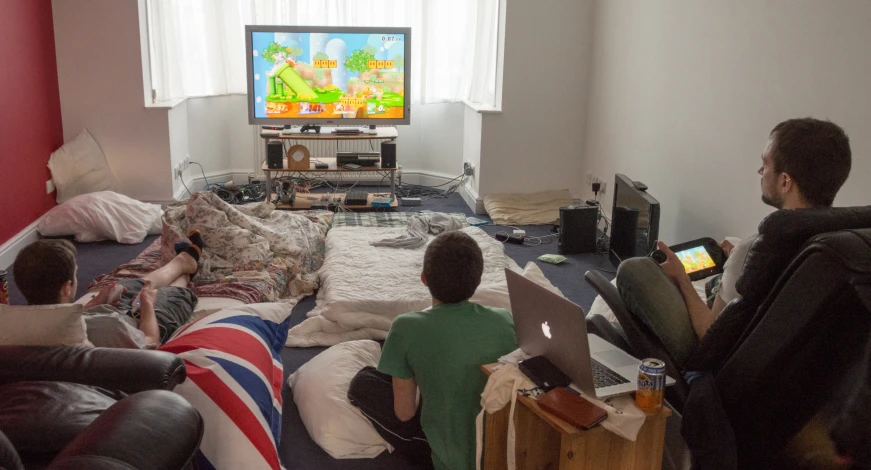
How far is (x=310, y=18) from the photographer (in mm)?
6422

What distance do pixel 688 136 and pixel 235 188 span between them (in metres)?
3.40

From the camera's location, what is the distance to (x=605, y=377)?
206cm

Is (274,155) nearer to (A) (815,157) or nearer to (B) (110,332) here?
(B) (110,332)

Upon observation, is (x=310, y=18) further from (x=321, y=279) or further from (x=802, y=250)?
(x=802, y=250)

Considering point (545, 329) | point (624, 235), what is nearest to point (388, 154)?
point (624, 235)

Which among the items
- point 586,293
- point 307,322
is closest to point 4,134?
point 307,322

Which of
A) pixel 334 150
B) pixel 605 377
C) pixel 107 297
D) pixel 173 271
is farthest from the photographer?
pixel 334 150

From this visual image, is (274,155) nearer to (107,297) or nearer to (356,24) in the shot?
(356,24)

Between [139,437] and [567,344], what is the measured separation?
1011 millimetres

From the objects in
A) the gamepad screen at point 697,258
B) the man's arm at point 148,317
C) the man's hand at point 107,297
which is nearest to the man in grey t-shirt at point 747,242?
the gamepad screen at point 697,258

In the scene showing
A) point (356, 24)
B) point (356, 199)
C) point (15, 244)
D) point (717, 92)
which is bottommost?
point (15, 244)

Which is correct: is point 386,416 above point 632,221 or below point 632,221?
below

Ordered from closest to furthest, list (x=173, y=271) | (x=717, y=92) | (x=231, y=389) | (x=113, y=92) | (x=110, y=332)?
(x=231, y=389), (x=110, y=332), (x=173, y=271), (x=717, y=92), (x=113, y=92)

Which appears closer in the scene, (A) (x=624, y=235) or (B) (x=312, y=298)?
(B) (x=312, y=298)
